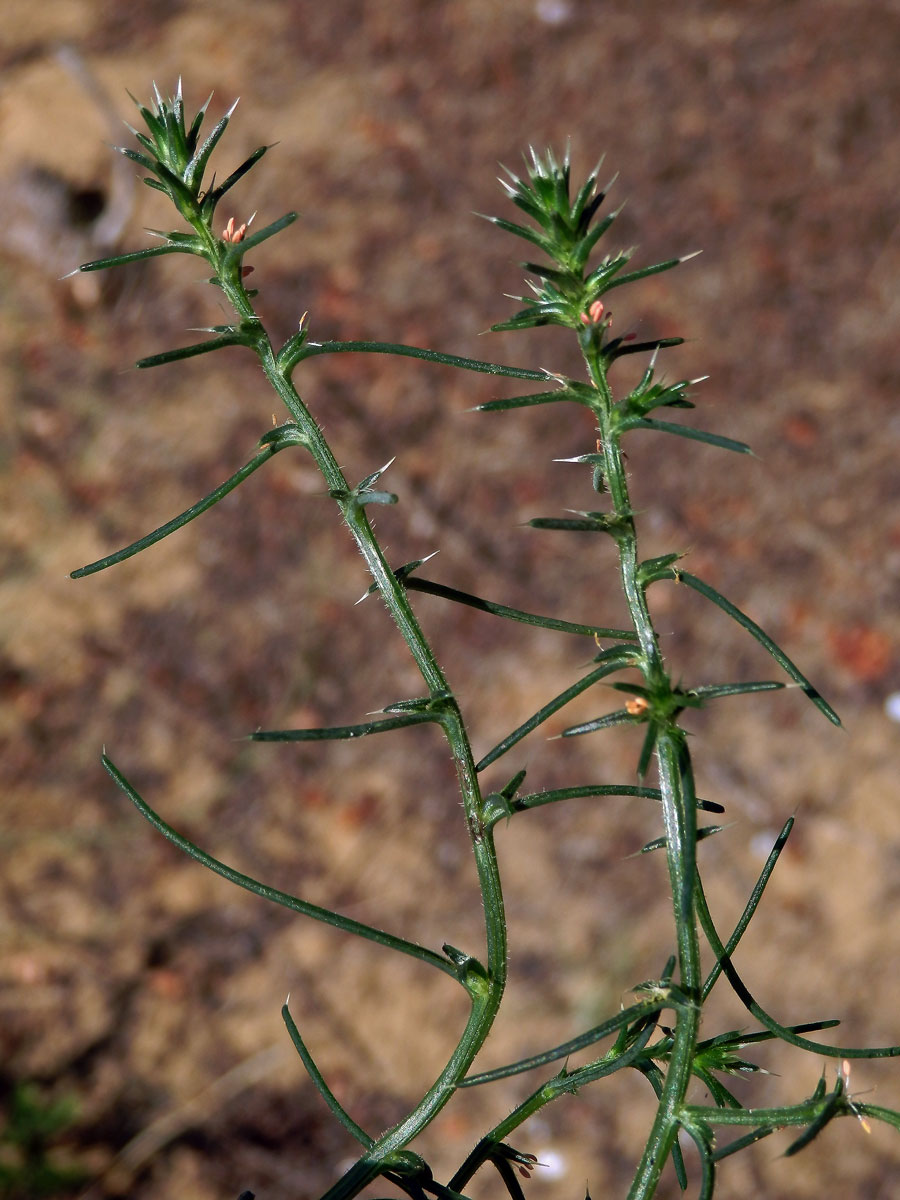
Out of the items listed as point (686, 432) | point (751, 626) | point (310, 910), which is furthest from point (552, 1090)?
point (686, 432)

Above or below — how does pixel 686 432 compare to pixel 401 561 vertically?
below

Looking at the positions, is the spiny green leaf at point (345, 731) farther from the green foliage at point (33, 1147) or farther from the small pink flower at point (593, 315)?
the green foliage at point (33, 1147)

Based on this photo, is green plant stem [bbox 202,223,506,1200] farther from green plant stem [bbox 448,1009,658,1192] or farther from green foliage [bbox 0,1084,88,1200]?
green foliage [bbox 0,1084,88,1200]

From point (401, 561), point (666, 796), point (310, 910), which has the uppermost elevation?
point (401, 561)

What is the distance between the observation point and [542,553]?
4.26 m

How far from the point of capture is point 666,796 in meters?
0.74

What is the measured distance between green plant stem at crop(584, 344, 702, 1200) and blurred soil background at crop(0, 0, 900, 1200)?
2.98 meters

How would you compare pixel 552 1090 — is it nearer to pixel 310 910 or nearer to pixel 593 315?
pixel 310 910

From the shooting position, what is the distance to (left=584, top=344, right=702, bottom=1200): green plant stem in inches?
28.6

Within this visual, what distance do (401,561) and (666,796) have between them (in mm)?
3301

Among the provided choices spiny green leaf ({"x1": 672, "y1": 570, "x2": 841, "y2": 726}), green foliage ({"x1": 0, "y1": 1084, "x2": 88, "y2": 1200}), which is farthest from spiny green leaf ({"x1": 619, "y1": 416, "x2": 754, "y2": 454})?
green foliage ({"x1": 0, "y1": 1084, "x2": 88, "y2": 1200})

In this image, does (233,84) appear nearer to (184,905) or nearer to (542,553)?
(542,553)

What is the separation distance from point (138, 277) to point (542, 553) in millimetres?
2214

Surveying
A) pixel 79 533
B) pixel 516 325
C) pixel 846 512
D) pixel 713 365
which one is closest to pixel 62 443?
pixel 79 533
